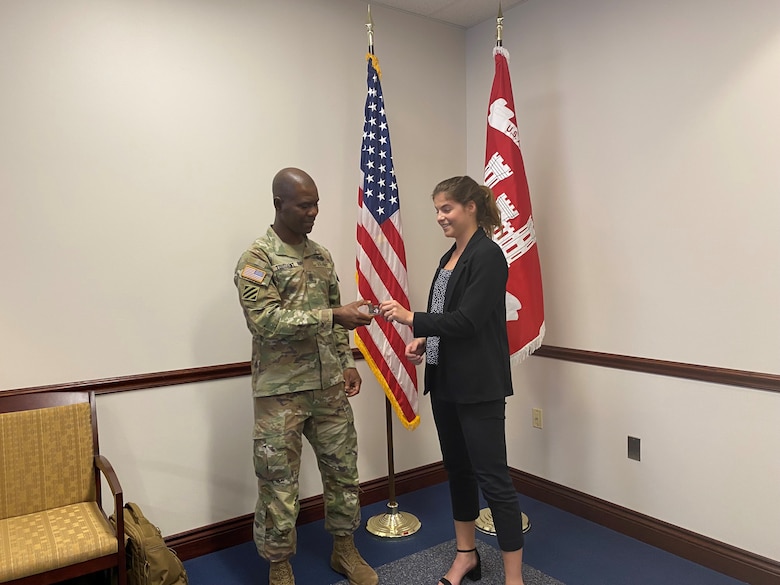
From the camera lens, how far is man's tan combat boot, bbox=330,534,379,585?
229 centimetres

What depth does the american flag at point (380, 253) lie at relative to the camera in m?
2.76

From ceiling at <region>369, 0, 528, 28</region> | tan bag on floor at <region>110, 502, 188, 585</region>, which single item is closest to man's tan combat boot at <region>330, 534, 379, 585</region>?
tan bag on floor at <region>110, 502, 188, 585</region>

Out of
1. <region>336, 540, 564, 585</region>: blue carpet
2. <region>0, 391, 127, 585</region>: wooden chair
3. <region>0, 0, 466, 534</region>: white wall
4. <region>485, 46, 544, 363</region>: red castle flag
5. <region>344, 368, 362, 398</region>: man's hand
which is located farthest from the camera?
<region>485, 46, 544, 363</region>: red castle flag

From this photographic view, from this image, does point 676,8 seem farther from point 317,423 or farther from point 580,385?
point 317,423

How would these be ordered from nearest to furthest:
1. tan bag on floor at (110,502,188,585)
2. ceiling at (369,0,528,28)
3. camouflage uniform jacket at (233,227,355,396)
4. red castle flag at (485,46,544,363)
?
tan bag on floor at (110,502,188,585) < camouflage uniform jacket at (233,227,355,396) < red castle flag at (485,46,544,363) < ceiling at (369,0,528,28)

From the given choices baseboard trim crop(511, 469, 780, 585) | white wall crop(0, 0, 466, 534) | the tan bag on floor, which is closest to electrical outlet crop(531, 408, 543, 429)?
baseboard trim crop(511, 469, 780, 585)

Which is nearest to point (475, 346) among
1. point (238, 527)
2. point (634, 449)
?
point (634, 449)

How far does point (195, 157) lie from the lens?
8.38 feet

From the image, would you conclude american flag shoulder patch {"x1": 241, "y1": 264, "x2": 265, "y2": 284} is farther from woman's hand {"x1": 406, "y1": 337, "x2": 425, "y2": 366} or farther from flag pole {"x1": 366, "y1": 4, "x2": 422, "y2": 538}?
flag pole {"x1": 366, "y1": 4, "x2": 422, "y2": 538}

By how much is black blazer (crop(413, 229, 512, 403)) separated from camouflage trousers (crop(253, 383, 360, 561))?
0.48m

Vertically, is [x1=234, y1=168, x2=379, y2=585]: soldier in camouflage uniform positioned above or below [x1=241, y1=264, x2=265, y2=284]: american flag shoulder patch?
below

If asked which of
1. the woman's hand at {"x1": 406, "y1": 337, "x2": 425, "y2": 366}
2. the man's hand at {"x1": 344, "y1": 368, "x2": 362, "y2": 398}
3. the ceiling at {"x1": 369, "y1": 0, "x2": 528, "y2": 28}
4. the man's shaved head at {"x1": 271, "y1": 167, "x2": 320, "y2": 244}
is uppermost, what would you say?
the ceiling at {"x1": 369, "y1": 0, "x2": 528, "y2": 28}

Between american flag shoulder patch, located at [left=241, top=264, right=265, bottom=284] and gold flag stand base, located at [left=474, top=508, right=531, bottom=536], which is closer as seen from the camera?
american flag shoulder patch, located at [left=241, top=264, right=265, bottom=284]

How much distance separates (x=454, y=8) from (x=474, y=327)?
204cm
